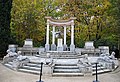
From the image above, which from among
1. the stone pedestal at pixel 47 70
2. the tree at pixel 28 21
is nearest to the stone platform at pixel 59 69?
the stone pedestal at pixel 47 70

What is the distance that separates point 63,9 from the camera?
24391 mm

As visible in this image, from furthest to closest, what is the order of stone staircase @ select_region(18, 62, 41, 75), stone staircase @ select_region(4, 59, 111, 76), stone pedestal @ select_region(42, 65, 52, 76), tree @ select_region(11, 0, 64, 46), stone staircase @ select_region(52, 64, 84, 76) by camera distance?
tree @ select_region(11, 0, 64, 46)
stone staircase @ select_region(18, 62, 41, 75)
stone staircase @ select_region(4, 59, 111, 76)
stone staircase @ select_region(52, 64, 84, 76)
stone pedestal @ select_region(42, 65, 52, 76)

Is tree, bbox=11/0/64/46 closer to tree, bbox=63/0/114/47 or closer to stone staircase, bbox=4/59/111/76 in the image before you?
tree, bbox=63/0/114/47

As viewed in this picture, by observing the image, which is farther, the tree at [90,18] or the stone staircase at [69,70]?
the tree at [90,18]

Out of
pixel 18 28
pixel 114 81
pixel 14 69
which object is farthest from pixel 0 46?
pixel 114 81

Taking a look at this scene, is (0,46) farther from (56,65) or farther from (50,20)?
(56,65)

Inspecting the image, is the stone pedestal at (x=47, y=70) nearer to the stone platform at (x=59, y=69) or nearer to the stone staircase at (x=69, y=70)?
the stone platform at (x=59, y=69)

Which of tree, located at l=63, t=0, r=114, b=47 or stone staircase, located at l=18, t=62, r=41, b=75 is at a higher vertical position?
tree, located at l=63, t=0, r=114, b=47

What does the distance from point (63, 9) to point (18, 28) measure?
689 cm

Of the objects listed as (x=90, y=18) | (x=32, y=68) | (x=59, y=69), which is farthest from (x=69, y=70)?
(x=90, y=18)

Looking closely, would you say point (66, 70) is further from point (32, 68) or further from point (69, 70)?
A: point (32, 68)

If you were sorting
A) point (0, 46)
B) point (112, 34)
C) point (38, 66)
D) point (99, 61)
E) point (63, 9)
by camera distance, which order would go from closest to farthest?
point (38, 66), point (99, 61), point (0, 46), point (112, 34), point (63, 9)

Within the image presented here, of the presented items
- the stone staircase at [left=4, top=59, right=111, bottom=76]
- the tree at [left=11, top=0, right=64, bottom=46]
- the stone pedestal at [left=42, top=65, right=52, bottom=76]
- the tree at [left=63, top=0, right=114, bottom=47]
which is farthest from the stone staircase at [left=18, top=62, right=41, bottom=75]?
the tree at [left=63, top=0, right=114, bottom=47]

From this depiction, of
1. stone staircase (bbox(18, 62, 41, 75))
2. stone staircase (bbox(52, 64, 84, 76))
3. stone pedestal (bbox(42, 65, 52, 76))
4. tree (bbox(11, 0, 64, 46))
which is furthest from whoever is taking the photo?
tree (bbox(11, 0, 64, 46))
